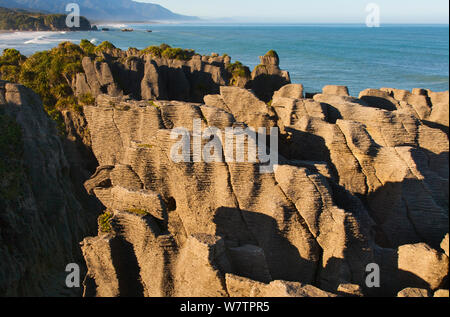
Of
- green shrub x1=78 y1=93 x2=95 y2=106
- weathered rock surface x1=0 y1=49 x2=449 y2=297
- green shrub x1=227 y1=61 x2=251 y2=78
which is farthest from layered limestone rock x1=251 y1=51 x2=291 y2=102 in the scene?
green shrub x1=78 y1=93 x2=95 y2=106

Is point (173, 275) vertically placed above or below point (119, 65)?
below

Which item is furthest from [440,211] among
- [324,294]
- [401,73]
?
[401,73]

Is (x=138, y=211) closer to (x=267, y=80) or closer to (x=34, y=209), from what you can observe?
(x=34, y=209)

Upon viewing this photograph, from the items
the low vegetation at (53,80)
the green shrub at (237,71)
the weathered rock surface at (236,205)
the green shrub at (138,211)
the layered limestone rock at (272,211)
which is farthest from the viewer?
the green shrub at (237,71)

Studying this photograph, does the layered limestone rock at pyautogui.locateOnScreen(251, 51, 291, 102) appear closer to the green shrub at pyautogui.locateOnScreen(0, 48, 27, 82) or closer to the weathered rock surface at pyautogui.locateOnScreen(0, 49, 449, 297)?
→ the weathered rock surface at pyautogui.locateOnScreen(0, 49, 449, 297)

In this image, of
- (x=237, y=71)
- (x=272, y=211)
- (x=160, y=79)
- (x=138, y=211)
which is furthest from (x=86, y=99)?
(x=237, y=71)

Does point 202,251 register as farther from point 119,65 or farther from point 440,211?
point 119,65

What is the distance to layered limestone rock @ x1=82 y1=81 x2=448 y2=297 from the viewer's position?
35.2ft

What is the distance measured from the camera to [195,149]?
1265 cm

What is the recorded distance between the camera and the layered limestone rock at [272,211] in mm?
10734

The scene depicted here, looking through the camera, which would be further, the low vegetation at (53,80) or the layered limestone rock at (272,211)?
the low vegetation at (53,80)

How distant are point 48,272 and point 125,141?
6.42m

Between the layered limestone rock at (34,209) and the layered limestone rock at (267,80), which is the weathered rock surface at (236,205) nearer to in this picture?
the layered limestone rock at (34,209)

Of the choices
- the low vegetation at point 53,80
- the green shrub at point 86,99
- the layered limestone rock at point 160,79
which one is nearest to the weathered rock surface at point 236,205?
the green shrub at point 86,99
